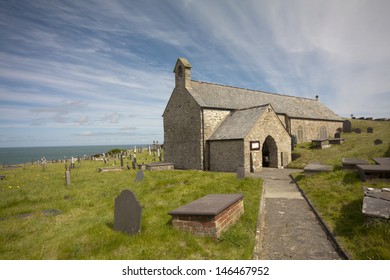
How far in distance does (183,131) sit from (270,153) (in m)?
9.20

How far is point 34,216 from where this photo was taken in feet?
28.7

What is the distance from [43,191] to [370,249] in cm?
1495

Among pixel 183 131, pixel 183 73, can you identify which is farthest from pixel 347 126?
pixel 183 73

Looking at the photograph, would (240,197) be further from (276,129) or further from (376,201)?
(276,129)

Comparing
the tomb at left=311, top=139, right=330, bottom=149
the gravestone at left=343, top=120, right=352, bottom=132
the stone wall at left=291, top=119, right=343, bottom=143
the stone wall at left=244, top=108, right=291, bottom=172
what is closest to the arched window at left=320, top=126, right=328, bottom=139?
the stone wall at left=291, top=119, right=343, bottom=143

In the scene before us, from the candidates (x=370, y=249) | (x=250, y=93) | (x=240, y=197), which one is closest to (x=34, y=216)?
(x=240, y=197)

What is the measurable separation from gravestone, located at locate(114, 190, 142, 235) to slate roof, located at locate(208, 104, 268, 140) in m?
13.6

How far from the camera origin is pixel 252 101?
29156mm

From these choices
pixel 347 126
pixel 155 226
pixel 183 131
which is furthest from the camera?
pixel 347 126

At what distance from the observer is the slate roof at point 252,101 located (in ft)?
79.6

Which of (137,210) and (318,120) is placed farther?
A: (318,120)

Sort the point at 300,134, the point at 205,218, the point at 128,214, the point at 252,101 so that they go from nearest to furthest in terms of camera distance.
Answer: the point at 205,218 → the point at 128,214 → the point at 252,101 → the point at 300,134

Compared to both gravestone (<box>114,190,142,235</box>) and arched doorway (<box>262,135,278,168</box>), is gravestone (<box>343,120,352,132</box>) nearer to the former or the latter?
arched doorway (<box>262,135,278,168</box>)

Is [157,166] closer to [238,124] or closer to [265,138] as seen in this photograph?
[238,124]
